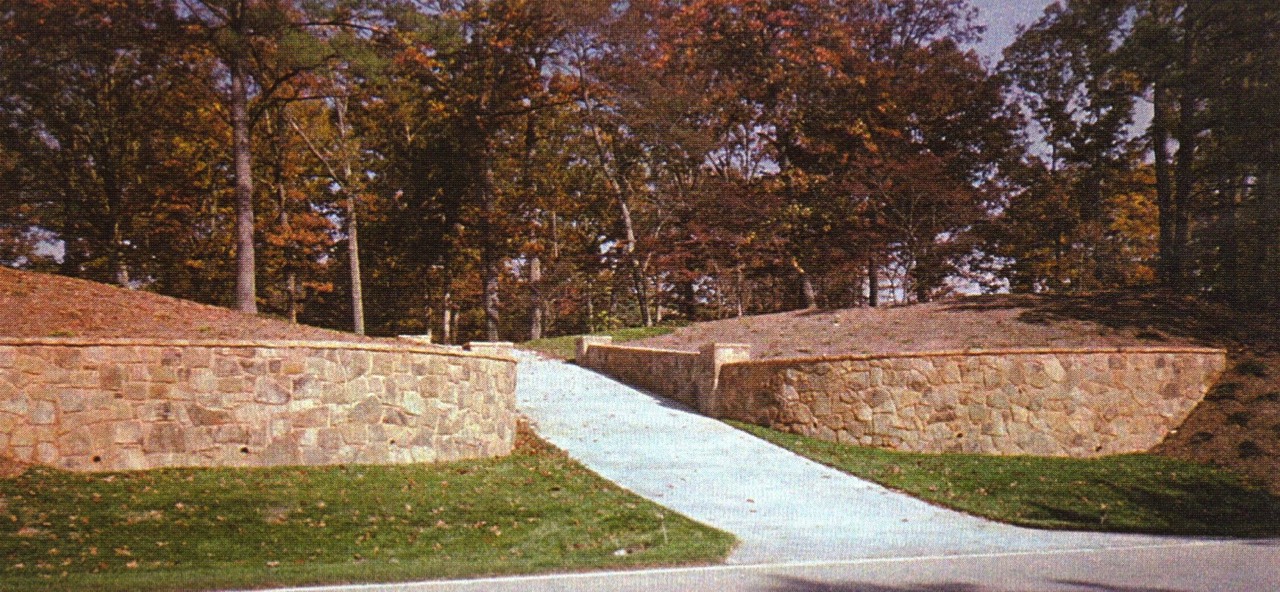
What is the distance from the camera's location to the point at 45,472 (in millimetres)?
8266

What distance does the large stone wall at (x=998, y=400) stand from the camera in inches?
497

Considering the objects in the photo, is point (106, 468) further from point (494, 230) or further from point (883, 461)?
point (494, 230)

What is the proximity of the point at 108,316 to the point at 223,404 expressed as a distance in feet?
12.6

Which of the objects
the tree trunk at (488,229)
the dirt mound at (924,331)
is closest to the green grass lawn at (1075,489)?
the dirt mound at (924,331)

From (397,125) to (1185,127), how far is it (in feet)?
76.9

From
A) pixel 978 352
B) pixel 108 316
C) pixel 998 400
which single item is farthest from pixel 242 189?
pixel 998 400

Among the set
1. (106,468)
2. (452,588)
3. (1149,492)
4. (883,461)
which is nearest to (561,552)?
(452,588)

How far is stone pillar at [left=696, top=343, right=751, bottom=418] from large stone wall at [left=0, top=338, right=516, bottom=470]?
4918mm

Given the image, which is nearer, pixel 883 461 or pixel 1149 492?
pixel 1149 492

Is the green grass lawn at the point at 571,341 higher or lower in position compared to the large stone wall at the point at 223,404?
higher

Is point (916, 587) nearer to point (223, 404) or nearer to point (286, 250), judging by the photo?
point (223, 404)

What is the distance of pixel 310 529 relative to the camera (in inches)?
295

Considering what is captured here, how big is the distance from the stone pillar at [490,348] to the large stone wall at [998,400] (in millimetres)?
4457

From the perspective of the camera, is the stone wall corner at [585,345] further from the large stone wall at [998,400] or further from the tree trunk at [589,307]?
the tree trunk at [589,307]
